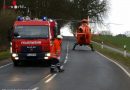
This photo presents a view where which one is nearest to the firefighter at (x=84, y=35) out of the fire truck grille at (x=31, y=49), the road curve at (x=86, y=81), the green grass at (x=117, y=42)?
the green grass at (x=117, y=42)

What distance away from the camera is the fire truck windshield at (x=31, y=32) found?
3002cm

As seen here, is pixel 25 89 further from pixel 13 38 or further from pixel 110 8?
pixel 110 8

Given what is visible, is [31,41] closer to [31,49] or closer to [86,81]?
[31,49]

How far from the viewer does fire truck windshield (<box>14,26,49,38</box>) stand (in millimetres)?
30016

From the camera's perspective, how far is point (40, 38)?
97.9 ft

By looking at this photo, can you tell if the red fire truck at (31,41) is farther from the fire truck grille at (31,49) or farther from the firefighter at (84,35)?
the firefighter at (84,35)

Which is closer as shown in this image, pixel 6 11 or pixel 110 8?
pixel 6 11

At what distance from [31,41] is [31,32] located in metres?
0.58

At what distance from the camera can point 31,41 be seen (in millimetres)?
29797

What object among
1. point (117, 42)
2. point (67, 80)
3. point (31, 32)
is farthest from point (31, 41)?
point (117, 42)

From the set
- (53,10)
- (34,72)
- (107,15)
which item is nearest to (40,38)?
(34,72)

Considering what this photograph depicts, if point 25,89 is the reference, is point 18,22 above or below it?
Result: above

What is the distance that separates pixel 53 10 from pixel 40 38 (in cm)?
6402

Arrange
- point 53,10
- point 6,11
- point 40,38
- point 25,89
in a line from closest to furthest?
point 25,89
point 40,38
point 6,11
point 53,10
